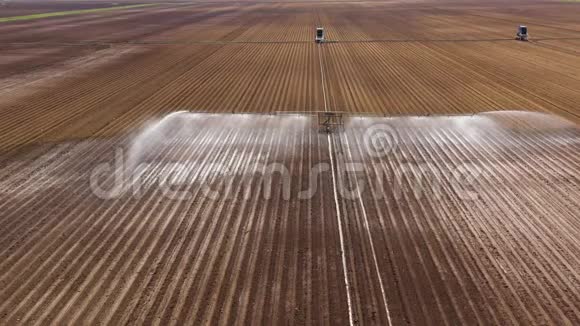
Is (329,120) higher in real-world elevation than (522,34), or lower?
lower

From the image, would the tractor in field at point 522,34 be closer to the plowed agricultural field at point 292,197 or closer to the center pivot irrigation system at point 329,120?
the plowed agricultural field at point 292,197

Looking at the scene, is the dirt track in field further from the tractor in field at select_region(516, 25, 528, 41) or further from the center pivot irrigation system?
the tractor in field at select_region(516, 25, 528, 41)

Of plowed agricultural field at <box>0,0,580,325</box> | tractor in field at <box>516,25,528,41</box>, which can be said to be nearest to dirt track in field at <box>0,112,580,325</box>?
plowed agricultural field at <box>0,0,580,325</box>

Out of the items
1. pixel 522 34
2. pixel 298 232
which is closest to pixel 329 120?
pixel 298 232

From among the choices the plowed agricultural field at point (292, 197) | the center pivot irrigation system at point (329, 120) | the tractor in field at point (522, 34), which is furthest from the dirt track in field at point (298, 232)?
the tractor in field at point (522, 34)

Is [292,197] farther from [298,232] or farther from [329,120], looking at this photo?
[329,120]

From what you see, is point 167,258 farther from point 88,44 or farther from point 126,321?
point 88,44
